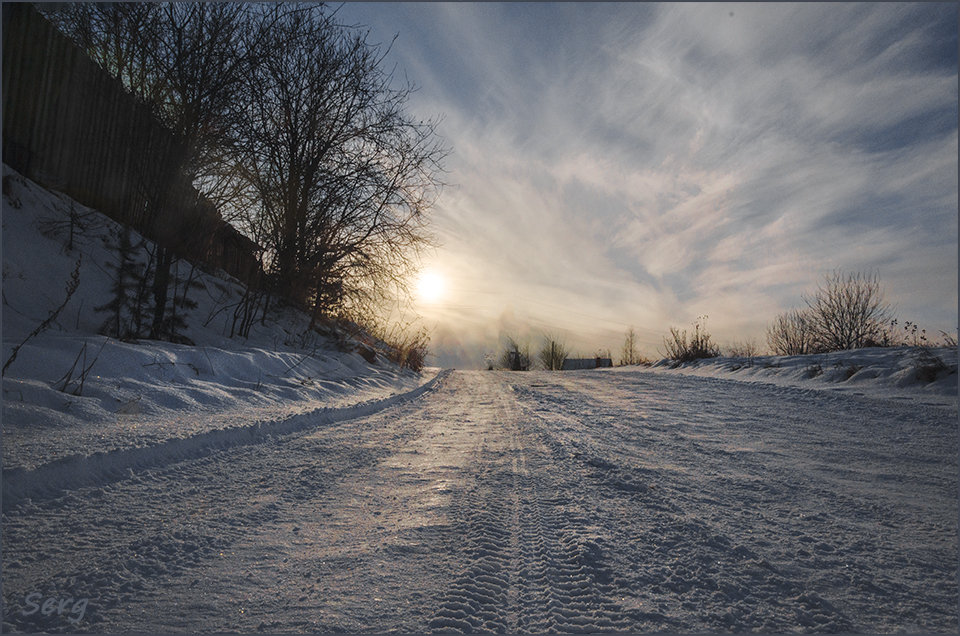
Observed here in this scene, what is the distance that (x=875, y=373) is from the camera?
538 centimetres

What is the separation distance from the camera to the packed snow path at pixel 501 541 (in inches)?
48.8

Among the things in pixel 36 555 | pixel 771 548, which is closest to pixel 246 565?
pixel 36 555

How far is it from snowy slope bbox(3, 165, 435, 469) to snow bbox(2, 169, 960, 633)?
1.2 inches

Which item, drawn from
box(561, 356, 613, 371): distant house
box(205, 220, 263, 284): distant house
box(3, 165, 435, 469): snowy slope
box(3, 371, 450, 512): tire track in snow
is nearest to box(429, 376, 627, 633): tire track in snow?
box(3, 371, 450, 512): tire track in snow

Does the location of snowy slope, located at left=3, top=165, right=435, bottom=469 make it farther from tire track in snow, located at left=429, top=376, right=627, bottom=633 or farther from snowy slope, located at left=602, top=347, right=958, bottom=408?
snowy slope, located at left=602, top=347, right=958, bottom=408

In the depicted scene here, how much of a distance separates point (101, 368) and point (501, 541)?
373cm

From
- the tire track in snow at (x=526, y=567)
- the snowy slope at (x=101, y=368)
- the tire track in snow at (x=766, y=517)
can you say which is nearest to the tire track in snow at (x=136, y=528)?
the snowy slope at (x=101, y=368)

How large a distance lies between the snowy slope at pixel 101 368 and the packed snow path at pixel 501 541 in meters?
0.67

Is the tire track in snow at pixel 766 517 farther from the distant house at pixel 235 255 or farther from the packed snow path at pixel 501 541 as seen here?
the distant house at pixel 235 255

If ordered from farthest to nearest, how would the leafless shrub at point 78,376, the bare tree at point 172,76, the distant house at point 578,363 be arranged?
the distant house at point 578,363
the bare tree at point 172,76
the leafless shrub at point 78,376

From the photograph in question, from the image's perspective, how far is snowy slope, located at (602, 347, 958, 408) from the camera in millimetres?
4484

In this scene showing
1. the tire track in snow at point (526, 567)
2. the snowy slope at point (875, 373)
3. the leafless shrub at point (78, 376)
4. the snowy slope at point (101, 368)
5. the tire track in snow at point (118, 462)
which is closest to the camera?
the tire track in snow at point (526, 567)

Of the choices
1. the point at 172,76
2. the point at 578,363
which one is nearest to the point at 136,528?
the point at 172,76

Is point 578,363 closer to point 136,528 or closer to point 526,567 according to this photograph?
point 526,567
